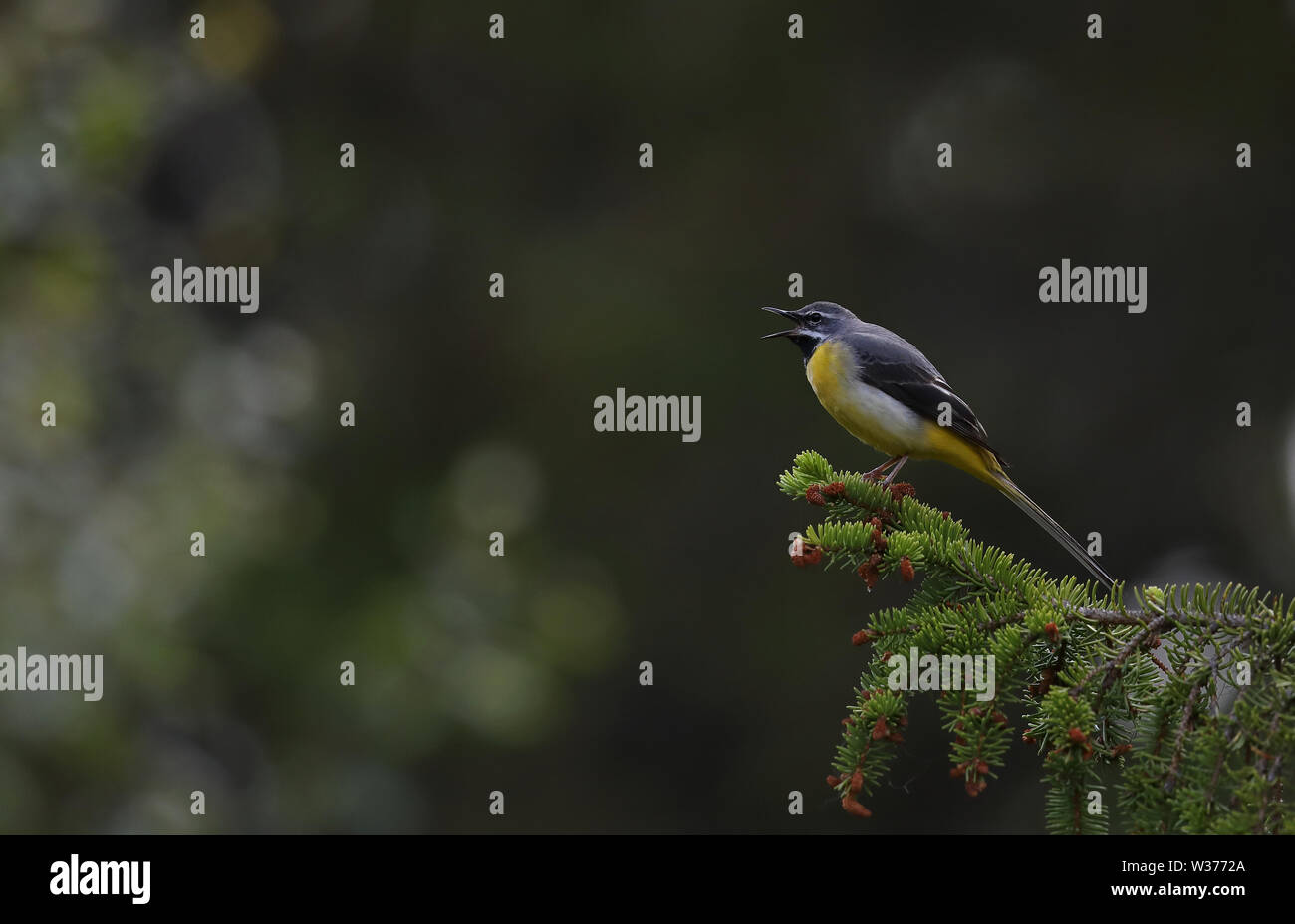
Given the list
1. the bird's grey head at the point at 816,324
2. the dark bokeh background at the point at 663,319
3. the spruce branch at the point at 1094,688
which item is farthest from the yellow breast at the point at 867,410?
the dark bokeh background at the point at 663,319

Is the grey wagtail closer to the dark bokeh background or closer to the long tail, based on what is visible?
the long tail

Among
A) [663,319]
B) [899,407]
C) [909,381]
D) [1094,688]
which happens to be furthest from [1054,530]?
[663,319]

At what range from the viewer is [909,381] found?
6582 mm

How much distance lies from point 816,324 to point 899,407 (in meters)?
0.98

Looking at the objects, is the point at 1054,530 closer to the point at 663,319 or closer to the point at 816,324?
the point at 816,324

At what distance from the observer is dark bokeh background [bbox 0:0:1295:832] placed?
10039 millimetres

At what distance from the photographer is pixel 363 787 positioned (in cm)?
938

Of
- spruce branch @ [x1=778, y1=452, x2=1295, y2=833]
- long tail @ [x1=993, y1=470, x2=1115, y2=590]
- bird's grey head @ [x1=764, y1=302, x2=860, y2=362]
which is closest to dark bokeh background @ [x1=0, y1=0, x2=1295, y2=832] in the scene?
bird's grey head @ [x1=764, y1=302, x2=860, y2=362]

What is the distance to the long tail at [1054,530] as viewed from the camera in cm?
508

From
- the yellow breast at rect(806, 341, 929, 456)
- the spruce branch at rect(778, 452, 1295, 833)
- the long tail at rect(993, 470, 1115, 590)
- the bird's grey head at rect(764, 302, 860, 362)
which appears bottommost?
the spruce branch at rect(778, 452, 1295, 833)

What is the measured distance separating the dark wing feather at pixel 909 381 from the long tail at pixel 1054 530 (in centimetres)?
18

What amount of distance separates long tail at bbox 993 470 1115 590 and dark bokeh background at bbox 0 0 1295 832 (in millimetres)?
4159

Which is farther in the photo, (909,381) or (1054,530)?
(909,381)

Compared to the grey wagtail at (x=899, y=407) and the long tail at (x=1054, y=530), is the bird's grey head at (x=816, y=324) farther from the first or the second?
the long tail at (x=1054, y=530)
